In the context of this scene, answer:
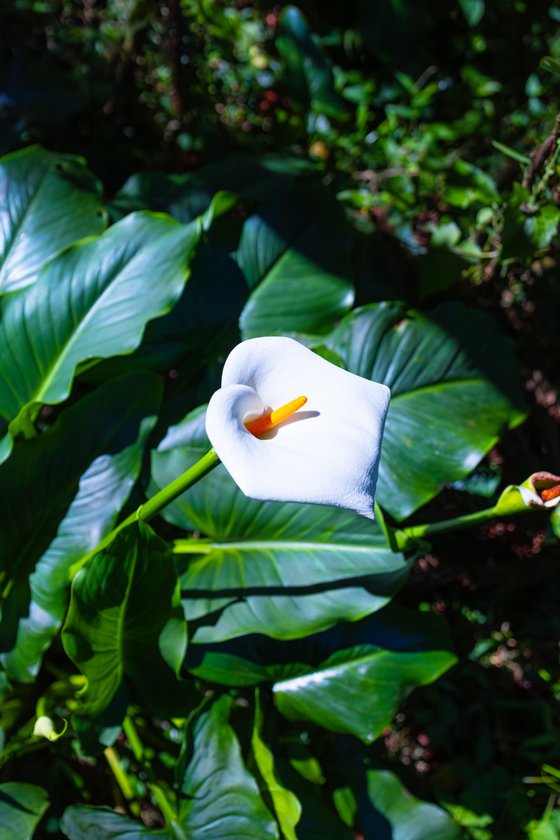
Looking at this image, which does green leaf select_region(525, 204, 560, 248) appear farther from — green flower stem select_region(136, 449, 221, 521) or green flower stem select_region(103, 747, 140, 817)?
green flower stem select_region(103, 747, 140, 817)

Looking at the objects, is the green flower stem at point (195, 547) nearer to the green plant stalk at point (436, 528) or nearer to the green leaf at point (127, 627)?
the green leaf at point (127, 627)

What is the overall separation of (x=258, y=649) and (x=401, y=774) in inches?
20.7


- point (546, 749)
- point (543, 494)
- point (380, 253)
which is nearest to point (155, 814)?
point (546, 749)

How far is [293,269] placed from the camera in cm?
137

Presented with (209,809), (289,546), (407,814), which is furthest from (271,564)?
(407,814)

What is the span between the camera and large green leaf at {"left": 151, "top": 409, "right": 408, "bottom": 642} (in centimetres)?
109

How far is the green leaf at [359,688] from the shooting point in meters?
1.17

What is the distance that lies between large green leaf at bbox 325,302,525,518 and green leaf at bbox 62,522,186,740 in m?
0.40

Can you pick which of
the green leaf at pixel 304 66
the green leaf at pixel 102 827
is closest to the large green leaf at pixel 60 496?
the green leaf at pixel 102 827

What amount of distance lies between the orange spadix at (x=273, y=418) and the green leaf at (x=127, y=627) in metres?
0.23

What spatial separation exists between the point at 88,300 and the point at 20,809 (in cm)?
79

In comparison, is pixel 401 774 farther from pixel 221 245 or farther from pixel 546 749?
pixel 221 245

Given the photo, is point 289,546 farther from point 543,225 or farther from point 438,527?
point 543,225

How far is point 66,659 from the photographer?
4.81 ft
